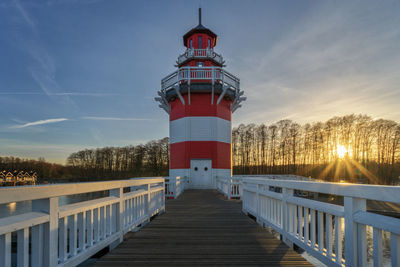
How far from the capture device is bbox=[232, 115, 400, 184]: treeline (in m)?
29.6

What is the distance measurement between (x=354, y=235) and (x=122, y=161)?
51.0 meters

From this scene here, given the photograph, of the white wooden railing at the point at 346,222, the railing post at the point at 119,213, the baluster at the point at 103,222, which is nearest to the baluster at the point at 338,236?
the white wooden railing at the point at 346,222

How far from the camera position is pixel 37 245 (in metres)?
1.94

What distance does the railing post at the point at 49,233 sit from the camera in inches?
77.9

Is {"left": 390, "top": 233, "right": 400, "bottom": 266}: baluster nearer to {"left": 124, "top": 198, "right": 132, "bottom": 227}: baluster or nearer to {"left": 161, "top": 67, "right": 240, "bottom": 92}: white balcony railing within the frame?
{"left": 124, "top": 198, "right": 132, "bottom": 227}: baluster

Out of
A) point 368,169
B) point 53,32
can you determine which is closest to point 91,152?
point 53,32

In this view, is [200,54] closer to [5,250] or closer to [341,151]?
[5,250]

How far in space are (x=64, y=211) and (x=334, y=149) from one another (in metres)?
36.3

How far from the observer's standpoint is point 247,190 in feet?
21.4

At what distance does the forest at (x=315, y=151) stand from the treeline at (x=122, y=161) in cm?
20

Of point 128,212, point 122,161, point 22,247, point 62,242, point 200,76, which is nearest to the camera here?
point 22,247

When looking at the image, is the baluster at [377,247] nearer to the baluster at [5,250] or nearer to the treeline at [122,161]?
the baluster at [5,250]

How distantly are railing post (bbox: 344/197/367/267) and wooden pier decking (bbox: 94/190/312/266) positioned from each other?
1.08 metres

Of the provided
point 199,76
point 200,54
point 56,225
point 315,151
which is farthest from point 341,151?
point 56,225
